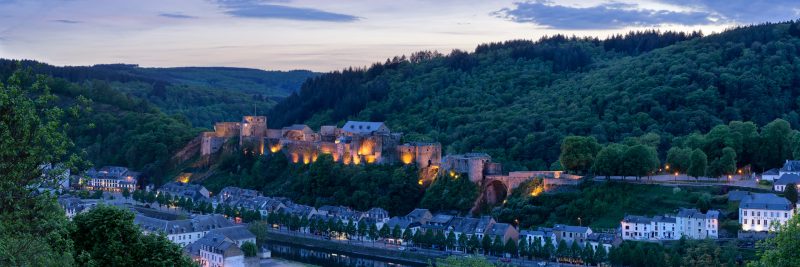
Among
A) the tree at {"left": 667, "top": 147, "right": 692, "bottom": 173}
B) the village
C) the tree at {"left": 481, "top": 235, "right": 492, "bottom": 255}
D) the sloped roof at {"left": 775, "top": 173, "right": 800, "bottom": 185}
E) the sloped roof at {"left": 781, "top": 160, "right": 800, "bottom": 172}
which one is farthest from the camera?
the tree at {"left": 667, "top": 147, "right": 692, "bottom": 173}

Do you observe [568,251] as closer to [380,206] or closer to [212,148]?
[380,206]

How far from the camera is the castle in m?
67.6

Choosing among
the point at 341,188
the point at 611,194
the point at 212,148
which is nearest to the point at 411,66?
the point at 212,148

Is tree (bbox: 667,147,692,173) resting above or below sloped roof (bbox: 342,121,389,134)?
below

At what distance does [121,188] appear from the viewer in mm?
82938

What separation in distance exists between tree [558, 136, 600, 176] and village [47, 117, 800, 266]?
0.86 metres

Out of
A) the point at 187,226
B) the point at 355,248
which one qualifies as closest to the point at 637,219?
the point at 355,248

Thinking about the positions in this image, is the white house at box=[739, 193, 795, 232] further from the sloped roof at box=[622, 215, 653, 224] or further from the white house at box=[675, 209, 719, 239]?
the sloped roof at box=[622, 215, 653, 224]

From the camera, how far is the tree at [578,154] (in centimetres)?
5666

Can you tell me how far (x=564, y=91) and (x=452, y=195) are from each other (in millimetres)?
31146

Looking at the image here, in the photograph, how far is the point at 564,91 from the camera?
88750 mm

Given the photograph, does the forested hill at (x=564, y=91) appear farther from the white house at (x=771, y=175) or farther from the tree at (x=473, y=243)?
the tree at (x=473, y=243)

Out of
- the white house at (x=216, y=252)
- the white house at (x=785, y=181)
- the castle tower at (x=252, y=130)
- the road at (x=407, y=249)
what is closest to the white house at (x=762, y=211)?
the white house at (x=785, y=181)

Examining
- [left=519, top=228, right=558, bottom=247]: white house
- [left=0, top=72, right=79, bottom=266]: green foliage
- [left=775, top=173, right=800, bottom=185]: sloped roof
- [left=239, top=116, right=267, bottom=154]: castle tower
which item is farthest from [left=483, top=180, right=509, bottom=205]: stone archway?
[left=0, top=72, right=79, bottom=266]: green foliage
